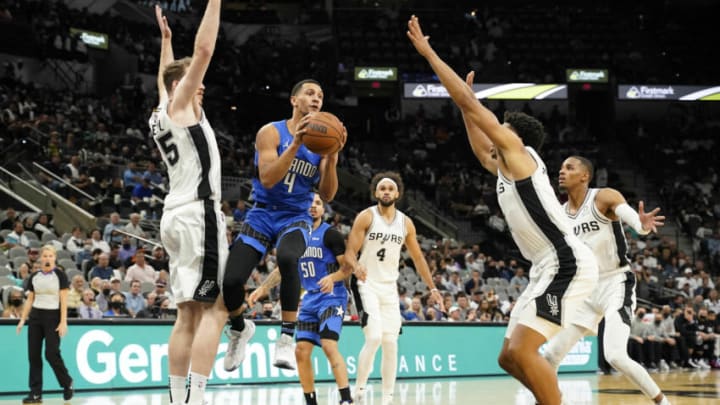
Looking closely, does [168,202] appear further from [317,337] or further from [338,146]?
[317,337]

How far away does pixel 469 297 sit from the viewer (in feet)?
64.7

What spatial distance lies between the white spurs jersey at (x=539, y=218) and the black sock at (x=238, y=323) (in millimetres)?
1979

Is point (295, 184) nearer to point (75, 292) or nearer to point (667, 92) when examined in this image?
point (75, 292)

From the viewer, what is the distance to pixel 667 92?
31.8 meters

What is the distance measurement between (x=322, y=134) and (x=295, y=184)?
1.75ft

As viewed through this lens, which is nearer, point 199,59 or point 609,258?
point 199,59

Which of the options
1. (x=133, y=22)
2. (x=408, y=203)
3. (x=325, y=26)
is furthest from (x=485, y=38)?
(x=133, y=22)

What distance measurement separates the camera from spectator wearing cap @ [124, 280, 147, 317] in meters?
14.1

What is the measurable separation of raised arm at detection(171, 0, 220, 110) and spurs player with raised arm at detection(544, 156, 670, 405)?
3.57m

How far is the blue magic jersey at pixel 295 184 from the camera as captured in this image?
6742mm

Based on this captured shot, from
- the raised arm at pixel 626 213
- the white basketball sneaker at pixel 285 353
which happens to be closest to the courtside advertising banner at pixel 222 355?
the white basketball sneaker at pixel 285 353

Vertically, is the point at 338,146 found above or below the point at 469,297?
above

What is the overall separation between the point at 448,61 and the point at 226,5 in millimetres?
10121

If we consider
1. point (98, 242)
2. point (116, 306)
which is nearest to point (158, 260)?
point (98, 242)
